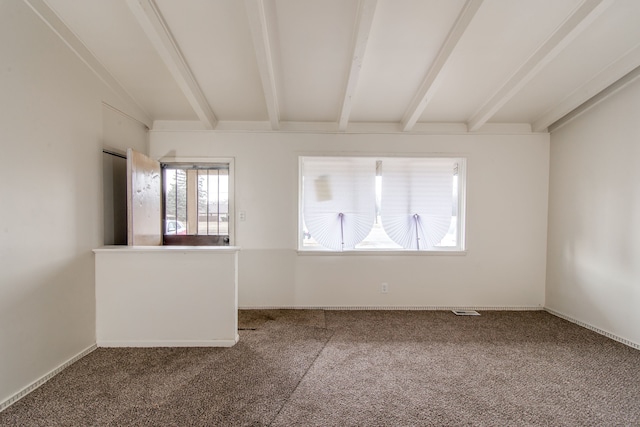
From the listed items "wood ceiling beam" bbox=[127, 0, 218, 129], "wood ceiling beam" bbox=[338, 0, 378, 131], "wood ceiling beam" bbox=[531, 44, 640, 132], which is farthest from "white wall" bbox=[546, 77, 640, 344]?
"wood ceiling beam" bbox=[127, 0, 218, 129]

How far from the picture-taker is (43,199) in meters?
1.98

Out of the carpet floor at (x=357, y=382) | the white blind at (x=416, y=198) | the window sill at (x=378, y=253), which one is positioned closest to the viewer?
the carpet floor at (x=357, y=382)

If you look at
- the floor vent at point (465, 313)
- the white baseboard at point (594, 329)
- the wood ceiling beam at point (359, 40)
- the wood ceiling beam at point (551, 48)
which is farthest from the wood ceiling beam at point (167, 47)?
the white baseboard at point (594, 329)

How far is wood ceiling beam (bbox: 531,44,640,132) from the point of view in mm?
2362

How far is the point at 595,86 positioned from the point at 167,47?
388cm

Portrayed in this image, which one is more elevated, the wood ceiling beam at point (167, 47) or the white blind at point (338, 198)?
the wood ceiling beam at point (167, 47)

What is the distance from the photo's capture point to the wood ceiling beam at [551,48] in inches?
75.9

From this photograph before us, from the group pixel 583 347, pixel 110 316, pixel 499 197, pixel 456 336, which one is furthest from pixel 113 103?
pixel 583 347

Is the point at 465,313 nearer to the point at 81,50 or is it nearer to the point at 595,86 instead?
the point at 595,86

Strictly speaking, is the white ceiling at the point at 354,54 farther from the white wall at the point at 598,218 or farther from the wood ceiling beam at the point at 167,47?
the white wall at the point at 598,218

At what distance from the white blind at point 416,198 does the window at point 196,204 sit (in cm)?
203

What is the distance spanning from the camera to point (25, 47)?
1836mm

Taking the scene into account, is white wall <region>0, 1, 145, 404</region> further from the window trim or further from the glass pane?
Answer: the glass pane

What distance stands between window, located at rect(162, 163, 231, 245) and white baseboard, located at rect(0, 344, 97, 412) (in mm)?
1420
